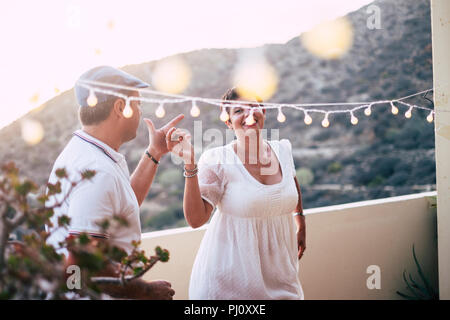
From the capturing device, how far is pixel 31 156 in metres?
14.1

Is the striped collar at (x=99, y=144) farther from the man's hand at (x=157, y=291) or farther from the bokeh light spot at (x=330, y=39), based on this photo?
the bokeh light spot at (x=330, y=39)

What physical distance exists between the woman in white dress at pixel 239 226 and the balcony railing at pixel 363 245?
0.94 m

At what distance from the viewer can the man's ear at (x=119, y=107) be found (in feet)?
4.60

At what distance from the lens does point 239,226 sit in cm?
169

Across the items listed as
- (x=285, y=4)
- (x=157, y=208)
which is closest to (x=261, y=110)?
(x=285, y=4)

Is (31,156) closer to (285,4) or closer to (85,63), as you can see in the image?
(285,4)

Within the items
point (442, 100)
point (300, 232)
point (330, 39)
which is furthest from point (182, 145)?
point (330, 39)

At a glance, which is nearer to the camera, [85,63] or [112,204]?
[112,204]

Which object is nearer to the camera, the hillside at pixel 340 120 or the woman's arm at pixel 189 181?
the woman's arm at pixel 189 181

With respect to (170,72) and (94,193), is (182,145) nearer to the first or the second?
(94,193)

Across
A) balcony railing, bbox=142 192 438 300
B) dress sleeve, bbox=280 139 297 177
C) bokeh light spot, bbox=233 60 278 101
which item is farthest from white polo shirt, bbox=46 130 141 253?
bokeh light spot, bbox=233 60 278 101

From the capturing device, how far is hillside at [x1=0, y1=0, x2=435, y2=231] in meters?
16.0

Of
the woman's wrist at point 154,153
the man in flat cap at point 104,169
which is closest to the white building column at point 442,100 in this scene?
the woman's wrist at point 154,153

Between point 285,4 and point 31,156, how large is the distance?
9.93m
